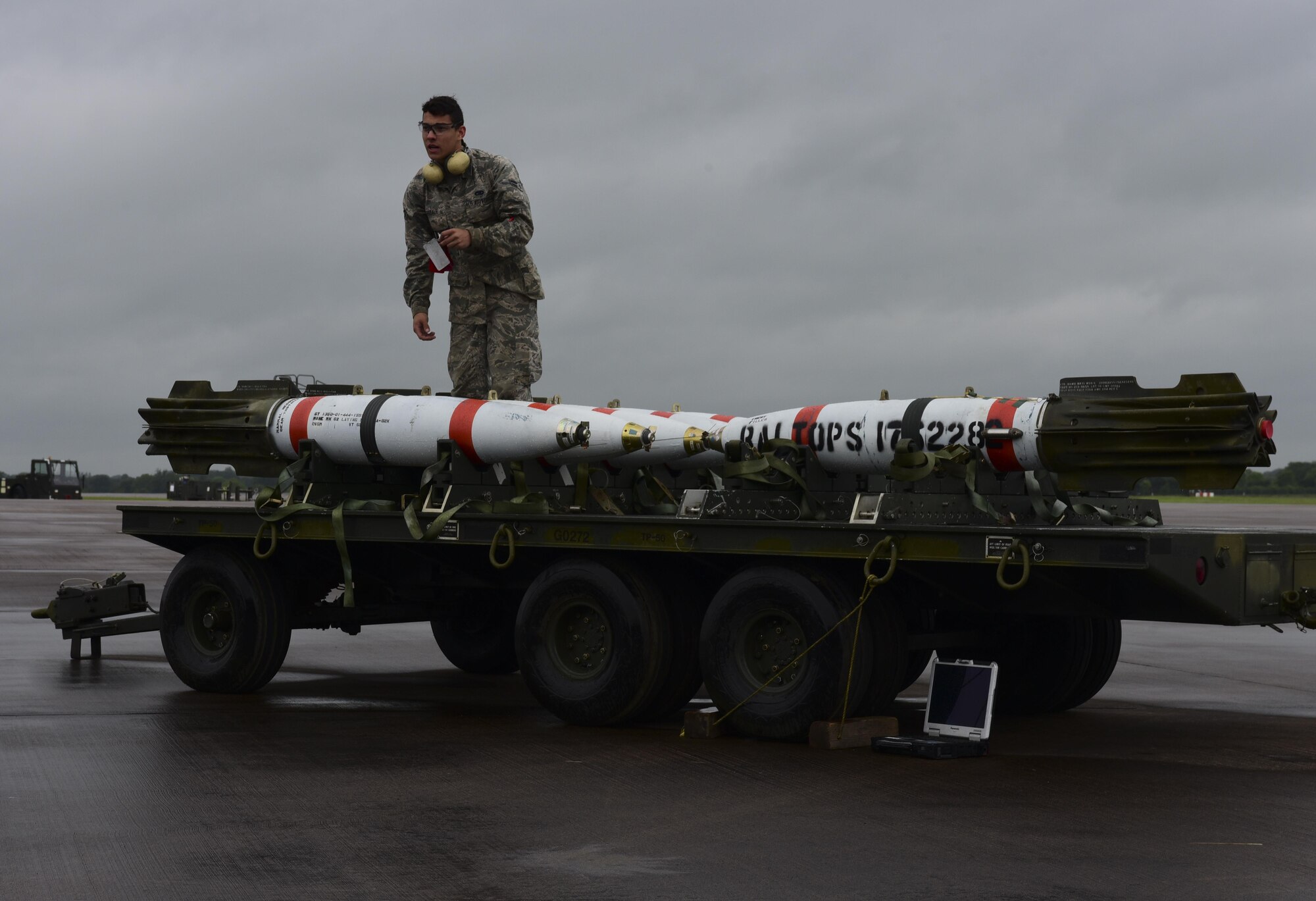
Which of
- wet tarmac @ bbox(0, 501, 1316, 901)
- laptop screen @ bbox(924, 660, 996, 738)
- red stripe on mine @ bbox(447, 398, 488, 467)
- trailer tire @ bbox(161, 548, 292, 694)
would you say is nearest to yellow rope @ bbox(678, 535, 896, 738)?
wet tarmac @ bbox(0, 501, 1316, 901)

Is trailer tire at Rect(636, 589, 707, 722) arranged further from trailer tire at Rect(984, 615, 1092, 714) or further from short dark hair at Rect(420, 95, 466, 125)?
short dark hair at Rect(420, 95, 466, 125)

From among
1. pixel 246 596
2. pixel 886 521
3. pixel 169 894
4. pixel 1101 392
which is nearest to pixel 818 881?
pixel 169 894

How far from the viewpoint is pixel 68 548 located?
3028cm

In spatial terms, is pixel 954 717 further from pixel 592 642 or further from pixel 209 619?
pixel 209 619

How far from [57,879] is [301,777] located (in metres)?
2.05

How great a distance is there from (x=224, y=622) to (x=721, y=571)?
12.4 ft

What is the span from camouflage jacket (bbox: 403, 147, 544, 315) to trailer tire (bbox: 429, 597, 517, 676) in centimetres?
262

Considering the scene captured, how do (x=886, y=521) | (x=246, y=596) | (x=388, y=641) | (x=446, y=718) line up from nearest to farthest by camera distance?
(x=886, y=521)
(x=446, y=718)
(x=246, y=596)
(x=388, y=641)

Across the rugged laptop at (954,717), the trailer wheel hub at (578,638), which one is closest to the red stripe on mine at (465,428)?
the trailer wheel hub at (578,638)

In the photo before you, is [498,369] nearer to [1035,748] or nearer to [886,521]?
[886,521]

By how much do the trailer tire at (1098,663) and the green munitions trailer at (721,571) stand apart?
0.9 inches

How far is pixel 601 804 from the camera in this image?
6988 millimetres

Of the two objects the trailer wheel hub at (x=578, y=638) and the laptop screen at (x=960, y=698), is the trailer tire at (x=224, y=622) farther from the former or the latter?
the laptop screen at (x=960, y=698)

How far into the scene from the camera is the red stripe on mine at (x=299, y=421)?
37.0ft
